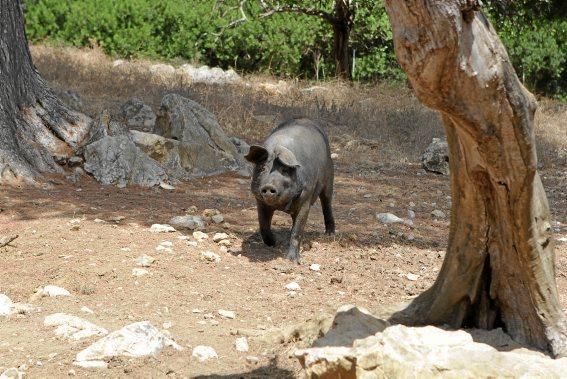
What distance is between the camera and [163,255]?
7.24 m

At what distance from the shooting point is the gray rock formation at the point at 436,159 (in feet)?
39.2

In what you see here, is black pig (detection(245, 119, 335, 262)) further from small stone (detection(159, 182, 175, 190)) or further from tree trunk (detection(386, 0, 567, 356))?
tree trunk (detection(386, 0, 567, 356))

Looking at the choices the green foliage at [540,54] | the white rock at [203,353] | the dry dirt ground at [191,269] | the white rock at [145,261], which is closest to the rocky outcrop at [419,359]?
the dry dirt ground at [191,269]

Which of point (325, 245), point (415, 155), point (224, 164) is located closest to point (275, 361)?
point (325, 245)

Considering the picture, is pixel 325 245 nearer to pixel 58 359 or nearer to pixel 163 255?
pixel 163 255

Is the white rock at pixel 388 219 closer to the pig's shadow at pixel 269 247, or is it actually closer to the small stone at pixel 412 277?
the pig's shadow at pixel 269 247

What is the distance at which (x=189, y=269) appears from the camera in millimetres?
7043

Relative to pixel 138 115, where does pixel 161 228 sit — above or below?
below

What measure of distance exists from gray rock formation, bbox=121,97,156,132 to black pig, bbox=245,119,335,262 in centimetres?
408

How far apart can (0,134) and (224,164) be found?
2895mm

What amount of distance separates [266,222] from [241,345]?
2.47 meters

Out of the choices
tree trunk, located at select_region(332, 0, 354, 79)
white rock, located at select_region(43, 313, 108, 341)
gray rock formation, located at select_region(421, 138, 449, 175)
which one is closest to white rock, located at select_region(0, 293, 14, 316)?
white rock, located at select_region(43, 313, 108, 341)

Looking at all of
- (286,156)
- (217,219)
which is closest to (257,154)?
(286,156)

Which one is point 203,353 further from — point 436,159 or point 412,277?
point 436,159
